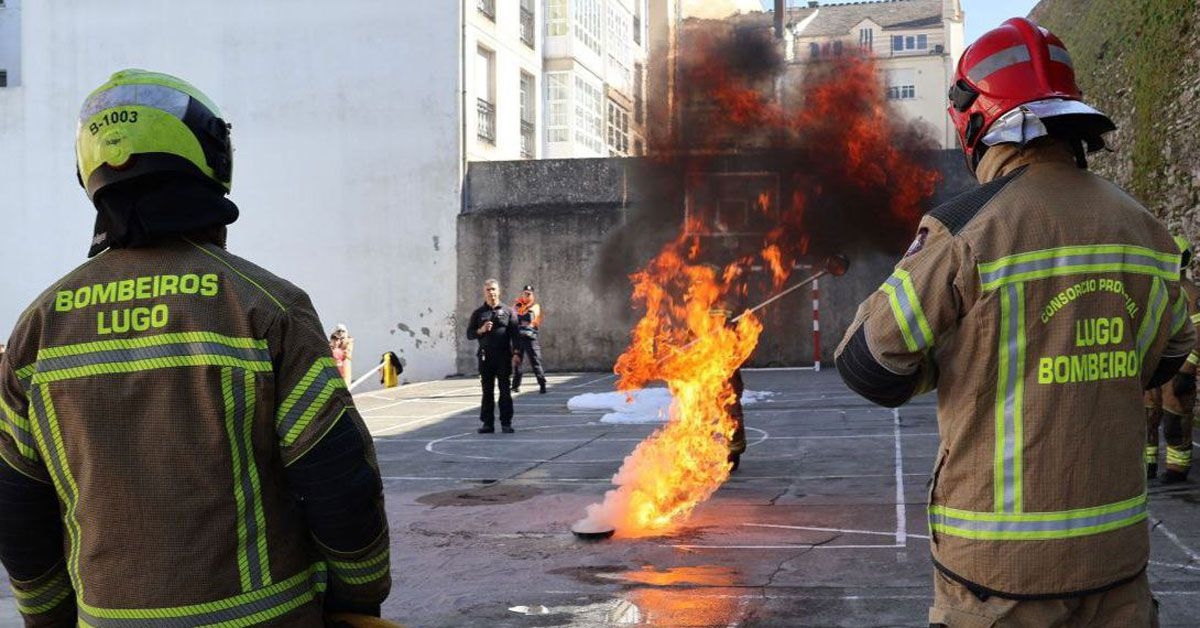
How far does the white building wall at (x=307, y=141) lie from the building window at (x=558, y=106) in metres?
6.11

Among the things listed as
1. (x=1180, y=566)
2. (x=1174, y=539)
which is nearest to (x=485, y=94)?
(x=1174, y=539)

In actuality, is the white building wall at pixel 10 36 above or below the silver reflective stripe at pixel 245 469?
above

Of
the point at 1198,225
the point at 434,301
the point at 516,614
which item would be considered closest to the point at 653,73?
the point at 1198,225

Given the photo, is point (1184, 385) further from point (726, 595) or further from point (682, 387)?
point (726, 595)

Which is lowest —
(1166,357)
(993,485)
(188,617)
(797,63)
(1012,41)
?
(188,617)

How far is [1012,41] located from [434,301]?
23.6 m

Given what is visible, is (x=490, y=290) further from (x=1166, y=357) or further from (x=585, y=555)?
(x=1166, y=357)

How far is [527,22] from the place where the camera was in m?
31.2

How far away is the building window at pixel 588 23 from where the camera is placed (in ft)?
107

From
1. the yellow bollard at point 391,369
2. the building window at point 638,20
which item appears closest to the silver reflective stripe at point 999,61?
the yellow bollard at point 391,369

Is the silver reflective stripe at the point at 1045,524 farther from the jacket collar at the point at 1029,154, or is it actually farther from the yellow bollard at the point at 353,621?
the yellow bollard at the point at 353,621

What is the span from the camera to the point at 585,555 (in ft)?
25.4

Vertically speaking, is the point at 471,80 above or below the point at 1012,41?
above

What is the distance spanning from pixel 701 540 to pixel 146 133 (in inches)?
240
